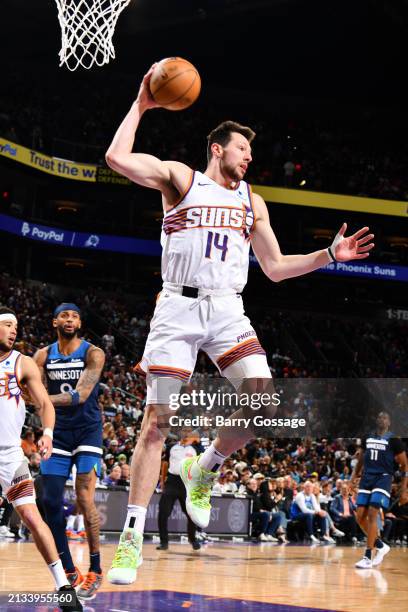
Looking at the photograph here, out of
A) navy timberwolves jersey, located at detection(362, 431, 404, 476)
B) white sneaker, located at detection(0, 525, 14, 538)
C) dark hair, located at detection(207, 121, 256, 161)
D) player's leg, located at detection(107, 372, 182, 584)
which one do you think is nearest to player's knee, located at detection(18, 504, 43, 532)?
player's leg, located at detection(107, 372, 182, 584)

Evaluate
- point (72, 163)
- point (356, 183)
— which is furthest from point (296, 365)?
point (72, 163)

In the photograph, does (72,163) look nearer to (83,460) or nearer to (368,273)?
(368,273)

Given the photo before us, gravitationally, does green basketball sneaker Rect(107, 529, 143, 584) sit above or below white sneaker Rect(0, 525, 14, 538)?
above

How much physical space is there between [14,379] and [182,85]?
319cm

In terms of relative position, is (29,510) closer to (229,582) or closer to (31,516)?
(31,516)

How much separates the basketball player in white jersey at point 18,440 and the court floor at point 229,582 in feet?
1.78

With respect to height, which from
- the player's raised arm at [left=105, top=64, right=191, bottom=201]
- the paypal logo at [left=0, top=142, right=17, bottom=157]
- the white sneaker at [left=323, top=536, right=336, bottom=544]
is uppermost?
the paypal logo at [left=0, top=142, right=17, bottom=157]

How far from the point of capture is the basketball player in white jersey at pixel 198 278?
4.93 metres

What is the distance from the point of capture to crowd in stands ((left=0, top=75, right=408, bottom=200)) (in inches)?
1251

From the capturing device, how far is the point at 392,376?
31.4 meters

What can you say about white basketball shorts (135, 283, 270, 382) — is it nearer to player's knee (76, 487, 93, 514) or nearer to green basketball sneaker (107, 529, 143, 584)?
green basketball sneaker (107, 529, 143, 584)

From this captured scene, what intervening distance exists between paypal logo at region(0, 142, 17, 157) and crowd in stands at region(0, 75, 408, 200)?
46 cm

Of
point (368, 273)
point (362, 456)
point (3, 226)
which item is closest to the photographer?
point (362, 456)

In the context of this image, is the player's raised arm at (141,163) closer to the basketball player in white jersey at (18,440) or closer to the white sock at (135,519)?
the white sock at (135,519)
